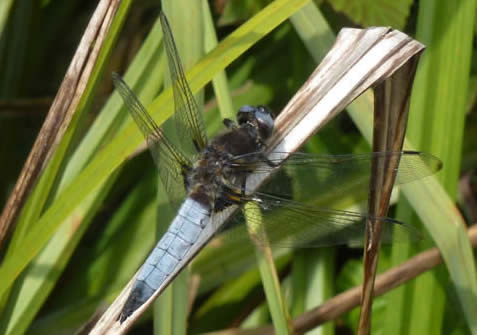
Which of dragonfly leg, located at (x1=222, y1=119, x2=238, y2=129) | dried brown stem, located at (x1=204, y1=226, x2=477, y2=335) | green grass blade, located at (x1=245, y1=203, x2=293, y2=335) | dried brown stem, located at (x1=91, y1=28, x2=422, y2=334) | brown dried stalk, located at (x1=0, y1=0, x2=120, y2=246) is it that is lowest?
dried brown stem, located at (x1=204, y1=226, x2=477, y2=335)

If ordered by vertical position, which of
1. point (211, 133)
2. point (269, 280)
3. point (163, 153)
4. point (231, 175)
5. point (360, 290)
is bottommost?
point (360, 290)

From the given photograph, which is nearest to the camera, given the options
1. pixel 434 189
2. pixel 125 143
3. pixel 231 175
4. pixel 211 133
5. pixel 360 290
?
pixel 125 143

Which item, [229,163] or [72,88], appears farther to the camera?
[229,163]

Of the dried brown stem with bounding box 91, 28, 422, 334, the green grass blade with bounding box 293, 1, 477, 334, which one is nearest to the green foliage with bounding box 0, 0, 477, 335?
the green grass blade with bounding box 293, 1, 477, 334

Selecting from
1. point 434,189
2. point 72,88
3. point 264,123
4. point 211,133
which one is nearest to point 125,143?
point 72,88

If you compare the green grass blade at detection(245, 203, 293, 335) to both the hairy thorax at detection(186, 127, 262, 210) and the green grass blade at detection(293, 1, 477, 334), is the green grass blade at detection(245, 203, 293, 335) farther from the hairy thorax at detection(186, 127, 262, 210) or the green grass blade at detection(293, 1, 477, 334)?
the green grass blade at detection(293, 1, 477, 334)

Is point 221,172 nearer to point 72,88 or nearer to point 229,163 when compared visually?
point 229,163

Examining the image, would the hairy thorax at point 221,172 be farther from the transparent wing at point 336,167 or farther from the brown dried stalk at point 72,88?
the brown dried stalk at point 72,88
